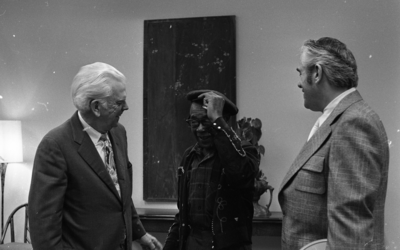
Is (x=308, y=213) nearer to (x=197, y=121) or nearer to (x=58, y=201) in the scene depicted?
(x=197, y=121)

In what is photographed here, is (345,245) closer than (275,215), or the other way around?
(345,245)

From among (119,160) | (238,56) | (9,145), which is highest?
(238,56)

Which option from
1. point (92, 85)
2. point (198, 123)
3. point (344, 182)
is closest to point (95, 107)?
point (92, 85)

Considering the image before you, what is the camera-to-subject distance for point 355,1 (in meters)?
4.34

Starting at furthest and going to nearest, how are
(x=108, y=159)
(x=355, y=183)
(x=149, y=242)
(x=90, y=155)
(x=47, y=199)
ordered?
(x=149, y=242) < (x=108, y=159) < (x=90, y=155) < (x=47, y=199) < (x=355, y=183)

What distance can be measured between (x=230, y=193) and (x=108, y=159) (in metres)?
0.64

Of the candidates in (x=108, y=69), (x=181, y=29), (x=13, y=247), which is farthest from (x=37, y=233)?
(x=181, y=29)

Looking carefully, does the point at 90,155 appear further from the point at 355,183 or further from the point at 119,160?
the point at 355,183

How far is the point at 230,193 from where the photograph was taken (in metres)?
2.56

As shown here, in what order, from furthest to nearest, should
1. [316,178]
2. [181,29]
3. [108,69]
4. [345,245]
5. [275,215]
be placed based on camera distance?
[181,29] < [275,215] < [108,69] < [316,178] < [345,245]

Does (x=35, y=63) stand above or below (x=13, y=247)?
above

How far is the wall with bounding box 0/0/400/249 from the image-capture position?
14.1ft

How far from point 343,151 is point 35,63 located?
391cm

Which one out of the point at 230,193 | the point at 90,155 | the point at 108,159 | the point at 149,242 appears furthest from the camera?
the point at 149,242
